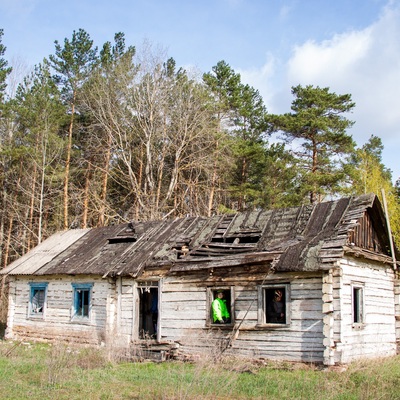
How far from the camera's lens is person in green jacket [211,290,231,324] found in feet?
46.5

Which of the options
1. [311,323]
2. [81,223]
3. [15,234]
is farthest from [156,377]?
[15,234]

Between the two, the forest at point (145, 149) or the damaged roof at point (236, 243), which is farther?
the forest at point (145, 149)

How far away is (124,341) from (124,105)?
57.1 feet

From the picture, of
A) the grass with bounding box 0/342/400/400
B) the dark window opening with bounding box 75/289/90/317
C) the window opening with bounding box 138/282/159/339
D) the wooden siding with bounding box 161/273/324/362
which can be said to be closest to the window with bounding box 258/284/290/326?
the wooden siding with bounding box 161/273/324/362

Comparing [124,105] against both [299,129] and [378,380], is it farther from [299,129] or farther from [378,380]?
[378,380]

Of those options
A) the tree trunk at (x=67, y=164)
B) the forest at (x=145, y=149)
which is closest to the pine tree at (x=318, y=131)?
the forest at (x=145, y=149)

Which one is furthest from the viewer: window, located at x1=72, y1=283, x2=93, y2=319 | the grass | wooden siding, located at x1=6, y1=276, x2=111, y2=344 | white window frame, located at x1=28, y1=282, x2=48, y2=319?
white window frame, located at x1=28, y1=282, x2=48, y2=319

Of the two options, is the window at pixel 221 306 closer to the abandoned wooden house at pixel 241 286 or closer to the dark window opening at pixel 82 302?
the abandoned wooden house at pixel 241 286

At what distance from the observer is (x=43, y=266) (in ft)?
64.0

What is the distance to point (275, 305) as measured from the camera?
45.4 feet

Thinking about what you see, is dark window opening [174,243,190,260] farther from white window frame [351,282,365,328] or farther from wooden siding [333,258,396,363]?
white window frame [351,282,365,328]

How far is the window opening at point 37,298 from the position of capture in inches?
770

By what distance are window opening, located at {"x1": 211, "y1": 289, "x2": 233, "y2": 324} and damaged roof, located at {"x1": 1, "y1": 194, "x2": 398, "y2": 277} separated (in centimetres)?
87

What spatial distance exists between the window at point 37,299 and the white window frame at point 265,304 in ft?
30.9
